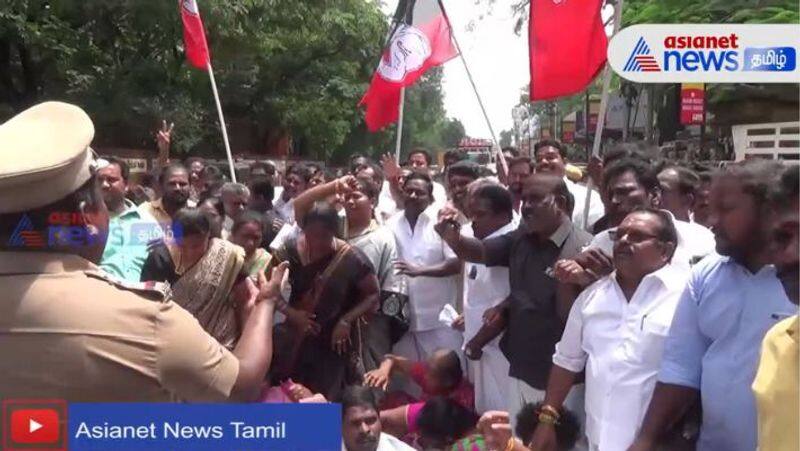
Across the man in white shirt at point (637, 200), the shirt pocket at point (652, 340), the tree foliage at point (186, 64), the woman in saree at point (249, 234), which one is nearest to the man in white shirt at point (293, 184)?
the woman in saree at point (249, 234)

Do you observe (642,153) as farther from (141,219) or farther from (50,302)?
(50,302)

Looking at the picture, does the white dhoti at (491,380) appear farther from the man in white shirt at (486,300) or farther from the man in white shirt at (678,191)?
the man in white shirt at (678,191)

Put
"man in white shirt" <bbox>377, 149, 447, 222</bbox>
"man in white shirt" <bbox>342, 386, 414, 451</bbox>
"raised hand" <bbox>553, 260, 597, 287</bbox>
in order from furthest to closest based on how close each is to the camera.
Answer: "man in white shirt" <bbox>377, 149, 447, 222</bbox> < "man in white shirt" <bbox>342, 386, 414, 451</bbox> < "raised hand" <bbox>553, 260, 597, 287</bbox>

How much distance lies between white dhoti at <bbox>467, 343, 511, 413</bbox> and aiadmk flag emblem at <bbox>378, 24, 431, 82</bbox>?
305cm

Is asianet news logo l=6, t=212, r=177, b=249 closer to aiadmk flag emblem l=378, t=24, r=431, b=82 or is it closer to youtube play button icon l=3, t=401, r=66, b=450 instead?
youtube play button icon l=3, t=401, r=66, b=450

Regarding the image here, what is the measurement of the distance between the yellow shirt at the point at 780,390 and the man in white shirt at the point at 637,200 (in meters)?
1.38

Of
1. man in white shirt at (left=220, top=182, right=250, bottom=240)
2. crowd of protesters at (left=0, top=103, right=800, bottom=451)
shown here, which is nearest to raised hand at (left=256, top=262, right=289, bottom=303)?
crowd of protesters at (left=0, top=103, right=800, bottom=451)

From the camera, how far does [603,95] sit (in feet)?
15.1

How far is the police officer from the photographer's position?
164 cm

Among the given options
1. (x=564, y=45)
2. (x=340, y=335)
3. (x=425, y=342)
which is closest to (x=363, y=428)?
(x=340, y=335)

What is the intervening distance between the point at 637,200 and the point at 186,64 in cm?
1668

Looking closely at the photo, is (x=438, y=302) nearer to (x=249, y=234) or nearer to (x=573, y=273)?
(x=249, y=234)

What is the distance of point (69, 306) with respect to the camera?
165 centimetres

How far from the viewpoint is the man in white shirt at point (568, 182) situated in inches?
196
